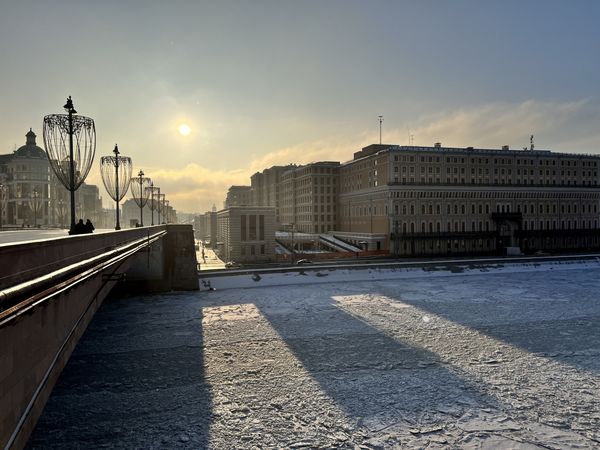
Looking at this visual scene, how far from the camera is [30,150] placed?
95875 mm

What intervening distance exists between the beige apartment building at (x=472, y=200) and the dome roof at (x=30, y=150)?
3096 inches

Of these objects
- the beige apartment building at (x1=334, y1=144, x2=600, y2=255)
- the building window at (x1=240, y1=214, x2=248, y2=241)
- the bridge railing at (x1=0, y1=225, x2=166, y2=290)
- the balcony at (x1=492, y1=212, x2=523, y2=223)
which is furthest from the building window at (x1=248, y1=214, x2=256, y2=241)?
the bridge railing at (x1=0, y1=225, x2=166, y2=290)

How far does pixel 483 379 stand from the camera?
13.6 meters

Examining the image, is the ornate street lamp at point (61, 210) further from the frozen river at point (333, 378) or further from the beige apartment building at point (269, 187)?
the frozen river at point (333, 378)

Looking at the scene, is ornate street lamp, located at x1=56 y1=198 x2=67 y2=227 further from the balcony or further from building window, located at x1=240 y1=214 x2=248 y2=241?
the balcony

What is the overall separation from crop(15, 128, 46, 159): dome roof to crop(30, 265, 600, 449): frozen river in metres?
90.7

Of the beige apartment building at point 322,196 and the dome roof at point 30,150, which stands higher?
the dome roof at point 30,150

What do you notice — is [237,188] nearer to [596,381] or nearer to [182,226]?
[182,226]

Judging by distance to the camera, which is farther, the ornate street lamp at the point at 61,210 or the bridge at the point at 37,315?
the ornate street lamp at the point at 61,210

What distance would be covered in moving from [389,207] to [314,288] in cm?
4136

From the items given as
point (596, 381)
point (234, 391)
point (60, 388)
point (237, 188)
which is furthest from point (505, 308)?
point (237, 188)

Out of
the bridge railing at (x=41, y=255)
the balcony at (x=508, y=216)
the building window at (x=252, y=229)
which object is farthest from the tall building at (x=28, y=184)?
the balcony at (x=508, y=216)

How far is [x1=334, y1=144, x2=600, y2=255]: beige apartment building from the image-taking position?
7125cm

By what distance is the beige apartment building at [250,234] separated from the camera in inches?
2660
